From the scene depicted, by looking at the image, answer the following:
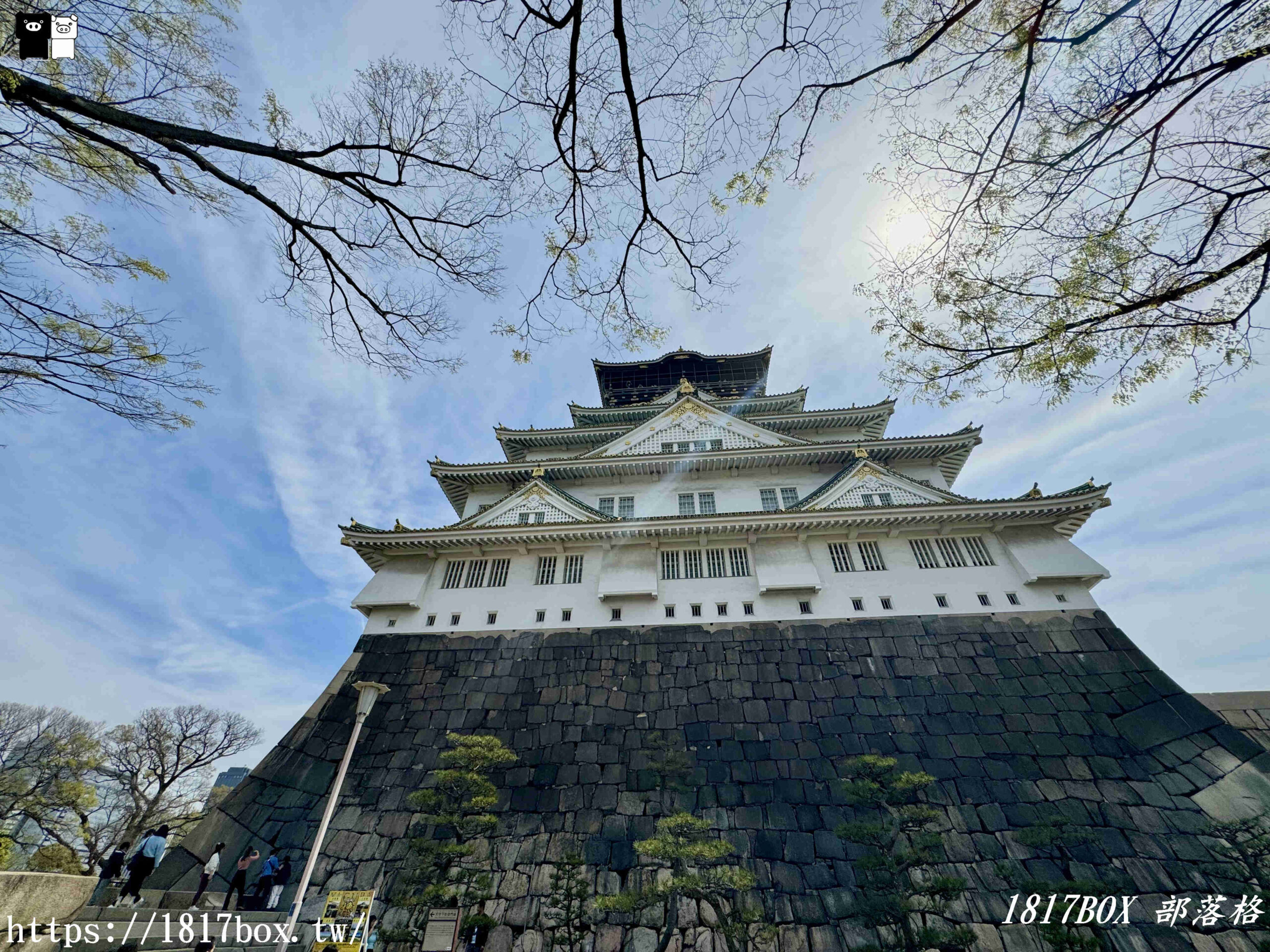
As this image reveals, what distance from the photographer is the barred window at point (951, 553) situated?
41.0ft

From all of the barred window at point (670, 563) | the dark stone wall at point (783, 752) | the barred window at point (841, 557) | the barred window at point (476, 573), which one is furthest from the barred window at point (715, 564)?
the barred window at point (476, 573)

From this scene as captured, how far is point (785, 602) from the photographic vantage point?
1220cm

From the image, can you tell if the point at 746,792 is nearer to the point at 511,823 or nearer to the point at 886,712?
the point at 886,712

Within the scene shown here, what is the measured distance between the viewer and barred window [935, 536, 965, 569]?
1249cm

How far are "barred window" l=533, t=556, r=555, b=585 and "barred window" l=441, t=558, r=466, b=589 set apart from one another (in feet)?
7.22

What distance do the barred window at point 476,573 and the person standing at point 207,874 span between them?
6.68 metres

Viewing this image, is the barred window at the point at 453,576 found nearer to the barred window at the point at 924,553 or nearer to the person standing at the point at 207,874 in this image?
the person standing at the point at 207,874

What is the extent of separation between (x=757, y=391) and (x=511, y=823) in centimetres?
1951

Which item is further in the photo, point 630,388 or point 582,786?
point 630,388

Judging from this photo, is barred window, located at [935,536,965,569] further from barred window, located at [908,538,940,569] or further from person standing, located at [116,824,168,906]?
→ person standing, located at [116,824,168,906]

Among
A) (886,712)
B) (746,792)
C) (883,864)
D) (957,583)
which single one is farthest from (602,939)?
(957,583)

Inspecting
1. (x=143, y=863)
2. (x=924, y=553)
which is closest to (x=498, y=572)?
(x=143, y=863)

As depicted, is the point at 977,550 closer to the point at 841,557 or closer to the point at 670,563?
the point at 841,557

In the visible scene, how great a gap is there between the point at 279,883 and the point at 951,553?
16.3 m
